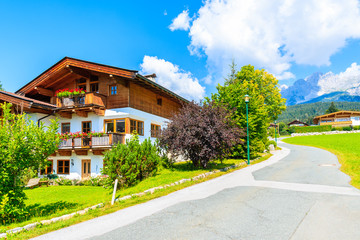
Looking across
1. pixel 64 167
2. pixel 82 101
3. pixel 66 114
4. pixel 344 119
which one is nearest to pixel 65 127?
pixel 66 114

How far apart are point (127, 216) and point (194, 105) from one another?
34.8ft

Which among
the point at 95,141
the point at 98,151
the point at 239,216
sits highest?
the point at 95,141

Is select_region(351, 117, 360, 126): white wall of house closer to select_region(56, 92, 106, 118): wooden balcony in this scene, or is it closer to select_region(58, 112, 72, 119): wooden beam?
select_region(56, 92, 106, 118): wooden balcony

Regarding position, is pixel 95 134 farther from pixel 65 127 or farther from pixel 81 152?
pixel 65 127

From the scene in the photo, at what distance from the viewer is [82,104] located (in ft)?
66.7

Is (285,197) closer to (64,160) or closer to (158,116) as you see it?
(158,116)

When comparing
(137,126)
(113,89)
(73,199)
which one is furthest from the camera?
(137,126)

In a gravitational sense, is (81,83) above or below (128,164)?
above

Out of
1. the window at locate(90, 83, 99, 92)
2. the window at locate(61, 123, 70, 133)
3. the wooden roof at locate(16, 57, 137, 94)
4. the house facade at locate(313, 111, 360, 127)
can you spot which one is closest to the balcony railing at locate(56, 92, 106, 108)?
the window at locate(90, 83, 99, 92)

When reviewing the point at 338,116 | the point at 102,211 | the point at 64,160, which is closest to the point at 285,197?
the point at 102,211

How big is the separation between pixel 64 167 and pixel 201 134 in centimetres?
1431

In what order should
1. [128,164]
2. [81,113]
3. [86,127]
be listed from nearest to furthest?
[128,164] → [81,113] → [86,127]

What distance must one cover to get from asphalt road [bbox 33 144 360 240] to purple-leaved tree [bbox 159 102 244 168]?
5.00 m

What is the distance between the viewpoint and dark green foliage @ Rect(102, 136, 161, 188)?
542 inches
